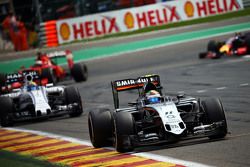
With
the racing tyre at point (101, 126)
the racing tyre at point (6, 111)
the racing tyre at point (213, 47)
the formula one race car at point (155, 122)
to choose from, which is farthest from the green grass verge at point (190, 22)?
the racing tyre at point (101, 126)

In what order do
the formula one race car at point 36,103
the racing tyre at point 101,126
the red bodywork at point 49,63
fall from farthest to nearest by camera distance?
the red bodywork at point 49,63 → the formula one race car at point 36,103 → the racing tyre at point 101,126

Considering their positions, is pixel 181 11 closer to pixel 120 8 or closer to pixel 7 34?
pixel 120 8

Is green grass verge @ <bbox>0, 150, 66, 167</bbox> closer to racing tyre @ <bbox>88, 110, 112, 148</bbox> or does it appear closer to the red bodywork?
racing tyre @ <bbox>88, 110, 112, 148</bbox>

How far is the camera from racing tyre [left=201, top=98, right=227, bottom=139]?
12.0 meters

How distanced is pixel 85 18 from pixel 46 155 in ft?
84.9

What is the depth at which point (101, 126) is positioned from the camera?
12.8 meters

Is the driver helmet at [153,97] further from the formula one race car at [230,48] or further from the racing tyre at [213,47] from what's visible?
the racing tyre at [213,47]

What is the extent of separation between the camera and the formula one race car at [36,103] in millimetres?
18234

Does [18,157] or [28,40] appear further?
[28,40]

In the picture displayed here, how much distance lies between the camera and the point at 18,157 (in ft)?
44.0

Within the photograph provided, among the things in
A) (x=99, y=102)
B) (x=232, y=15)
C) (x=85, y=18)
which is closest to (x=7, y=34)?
→ (x=85, y=18)

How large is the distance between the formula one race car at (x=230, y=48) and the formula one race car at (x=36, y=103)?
33.4ft

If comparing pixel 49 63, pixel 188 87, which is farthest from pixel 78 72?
pixel 188 87

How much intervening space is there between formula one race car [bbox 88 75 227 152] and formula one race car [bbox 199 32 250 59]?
14.8 metres
